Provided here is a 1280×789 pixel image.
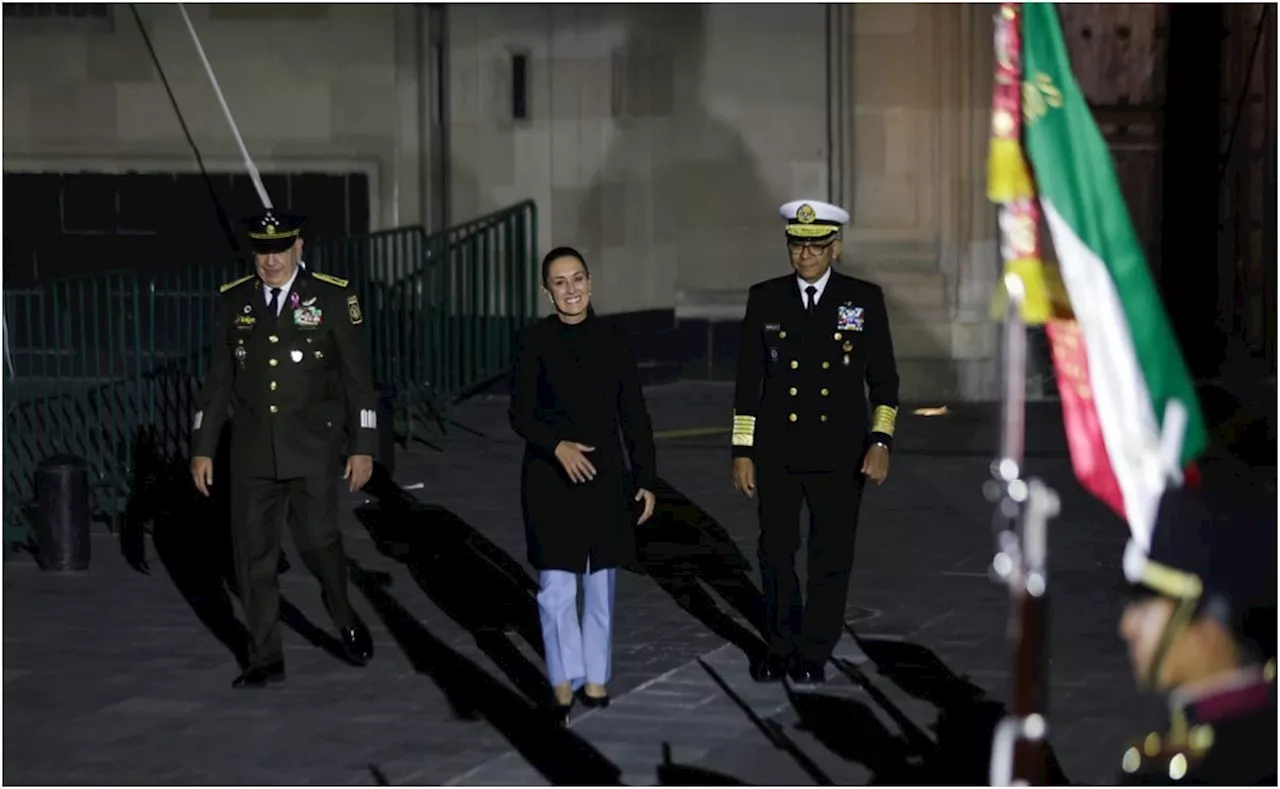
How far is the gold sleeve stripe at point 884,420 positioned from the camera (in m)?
9.69

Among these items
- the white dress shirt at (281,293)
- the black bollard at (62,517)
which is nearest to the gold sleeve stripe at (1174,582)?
the white dress shirt at (281,293)

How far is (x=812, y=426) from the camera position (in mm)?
9664

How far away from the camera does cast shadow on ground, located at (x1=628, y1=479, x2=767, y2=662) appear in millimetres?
10875

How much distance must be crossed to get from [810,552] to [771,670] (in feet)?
1.57

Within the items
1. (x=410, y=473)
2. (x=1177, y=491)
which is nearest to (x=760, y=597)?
Result: (x=410, y=473)

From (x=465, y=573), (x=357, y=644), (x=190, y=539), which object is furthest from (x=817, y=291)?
(x=190, y=539)

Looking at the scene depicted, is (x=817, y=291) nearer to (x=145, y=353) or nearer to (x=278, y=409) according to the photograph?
(x=278, y=409)

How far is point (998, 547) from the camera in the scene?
12.5 meters

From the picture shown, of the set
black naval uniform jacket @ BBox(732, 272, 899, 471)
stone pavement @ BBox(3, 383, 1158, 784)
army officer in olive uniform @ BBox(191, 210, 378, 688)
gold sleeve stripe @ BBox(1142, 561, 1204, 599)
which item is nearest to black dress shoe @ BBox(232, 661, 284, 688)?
army officer in olive uniform @ BBox(191, 210, 378, 688)

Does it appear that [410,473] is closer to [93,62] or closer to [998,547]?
[998,547]

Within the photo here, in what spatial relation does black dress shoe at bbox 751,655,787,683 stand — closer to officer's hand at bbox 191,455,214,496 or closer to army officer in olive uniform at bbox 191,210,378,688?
army officer in olive uniform at bbox 191,210,378,688

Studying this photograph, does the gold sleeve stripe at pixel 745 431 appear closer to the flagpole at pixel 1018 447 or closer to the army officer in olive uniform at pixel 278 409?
the army officer in olive uniform at pixel 278 409

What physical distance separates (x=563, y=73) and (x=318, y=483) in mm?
8900

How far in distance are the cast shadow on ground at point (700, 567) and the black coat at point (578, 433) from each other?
1.04 metres
